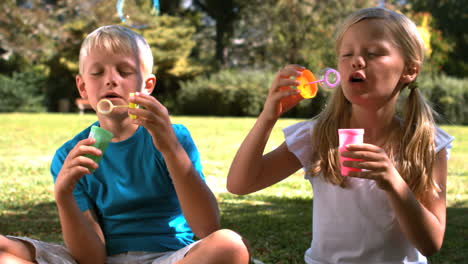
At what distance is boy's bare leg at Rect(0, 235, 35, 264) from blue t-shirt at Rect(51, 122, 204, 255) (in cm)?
28

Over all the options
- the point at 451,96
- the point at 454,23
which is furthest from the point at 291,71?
the point at 454,23

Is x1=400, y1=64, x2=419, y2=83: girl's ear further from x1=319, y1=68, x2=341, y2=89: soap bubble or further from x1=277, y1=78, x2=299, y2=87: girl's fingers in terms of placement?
x1=277, y1=78, x2=299, y2=87: girl's fingers

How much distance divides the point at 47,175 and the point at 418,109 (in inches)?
219

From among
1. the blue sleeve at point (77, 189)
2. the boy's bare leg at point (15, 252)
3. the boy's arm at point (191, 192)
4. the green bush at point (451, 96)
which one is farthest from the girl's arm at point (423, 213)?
the green bush at point (451, 96)

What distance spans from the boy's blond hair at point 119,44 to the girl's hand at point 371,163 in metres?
1.03

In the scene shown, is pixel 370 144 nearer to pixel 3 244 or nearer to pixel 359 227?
pixel 359 227

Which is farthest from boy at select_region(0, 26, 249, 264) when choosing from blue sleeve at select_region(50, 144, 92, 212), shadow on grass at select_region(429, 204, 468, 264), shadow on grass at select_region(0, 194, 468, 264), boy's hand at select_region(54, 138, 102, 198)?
shadow on grass at select_region(429, 204, 468, 264)

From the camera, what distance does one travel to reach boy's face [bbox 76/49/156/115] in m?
2.24

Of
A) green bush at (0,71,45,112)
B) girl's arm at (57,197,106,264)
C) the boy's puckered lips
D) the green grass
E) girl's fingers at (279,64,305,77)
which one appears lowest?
green bush at (0,71,45,112)

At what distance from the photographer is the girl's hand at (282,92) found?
2014 mm

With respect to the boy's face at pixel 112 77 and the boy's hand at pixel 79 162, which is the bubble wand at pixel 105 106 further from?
the boy's hand at pixel 79 162

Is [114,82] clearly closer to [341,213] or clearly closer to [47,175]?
[341,213]

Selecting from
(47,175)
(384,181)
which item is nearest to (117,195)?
(384,181)

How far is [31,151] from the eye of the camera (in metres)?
9.48
